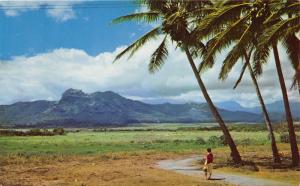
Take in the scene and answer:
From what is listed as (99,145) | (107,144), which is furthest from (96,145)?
(107,144)

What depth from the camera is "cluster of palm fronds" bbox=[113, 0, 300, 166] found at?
60.5ft

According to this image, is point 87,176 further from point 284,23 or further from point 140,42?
point 284,23

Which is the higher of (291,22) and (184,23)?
(184,23)

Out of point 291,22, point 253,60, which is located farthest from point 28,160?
point 291,22

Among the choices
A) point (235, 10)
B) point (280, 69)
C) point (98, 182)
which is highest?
point (235, 10)

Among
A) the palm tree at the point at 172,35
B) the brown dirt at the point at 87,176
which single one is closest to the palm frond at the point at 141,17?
the palm tree at the point at 172,35

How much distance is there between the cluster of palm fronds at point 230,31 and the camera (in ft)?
60.5

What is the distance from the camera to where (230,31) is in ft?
62.8

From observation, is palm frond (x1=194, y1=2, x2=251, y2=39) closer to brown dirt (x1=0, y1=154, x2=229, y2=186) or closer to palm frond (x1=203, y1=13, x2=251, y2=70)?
palm frond (x1=203, y1=13, x2=251, y2=70)

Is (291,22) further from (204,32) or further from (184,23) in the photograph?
(184,23)

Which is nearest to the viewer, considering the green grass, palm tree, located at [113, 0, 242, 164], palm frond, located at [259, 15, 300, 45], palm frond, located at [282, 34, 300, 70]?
palm frond, located at [259, 15, 300, 45]

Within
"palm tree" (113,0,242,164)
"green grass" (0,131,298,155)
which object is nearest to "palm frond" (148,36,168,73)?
"palm tree" (113,0,242,164)

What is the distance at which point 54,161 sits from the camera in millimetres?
Answer: 34094

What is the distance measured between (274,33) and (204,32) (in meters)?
3.48
